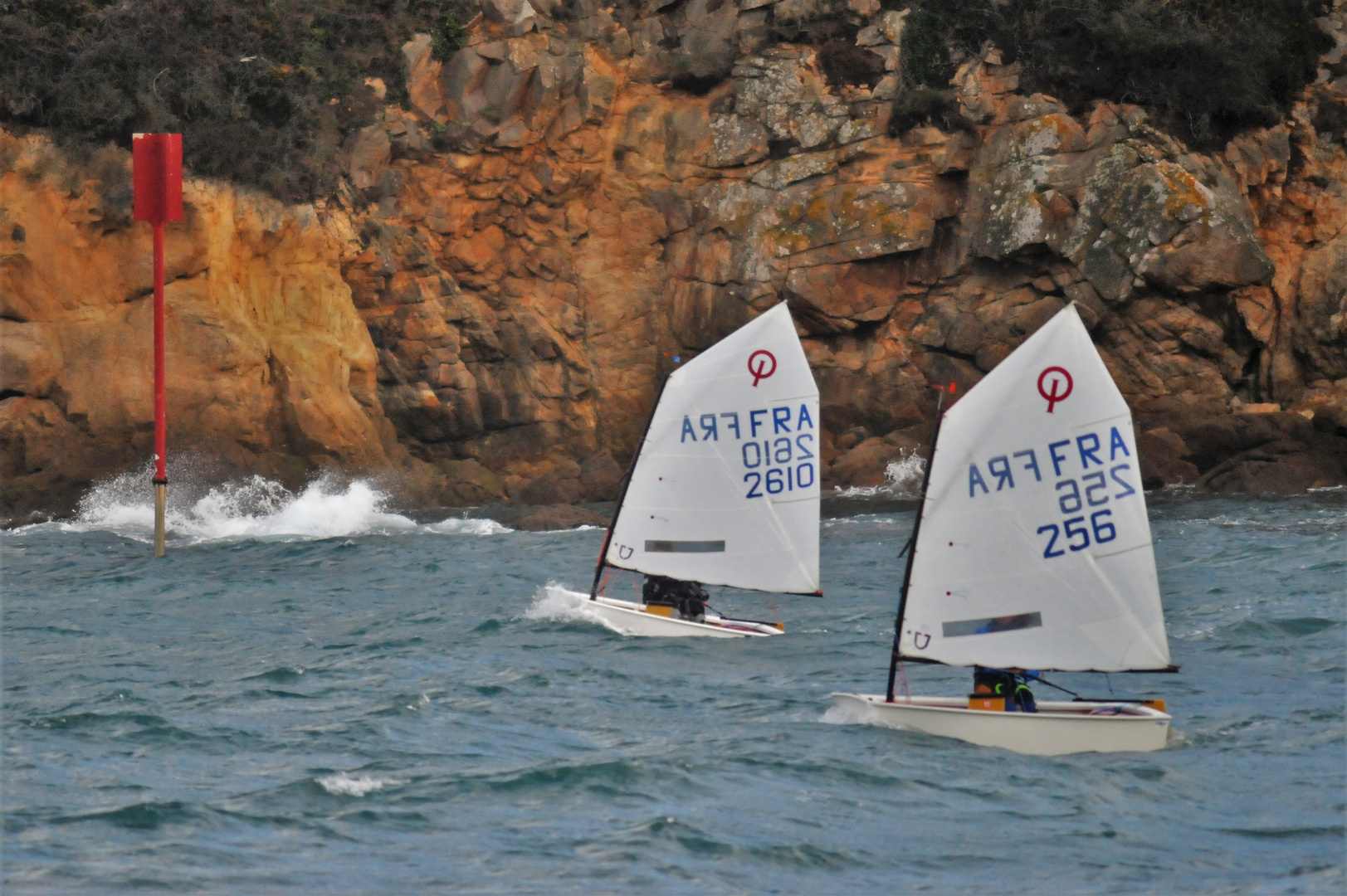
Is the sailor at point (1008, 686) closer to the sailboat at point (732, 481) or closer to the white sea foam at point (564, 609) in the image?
the sailboat at point (732, 481)

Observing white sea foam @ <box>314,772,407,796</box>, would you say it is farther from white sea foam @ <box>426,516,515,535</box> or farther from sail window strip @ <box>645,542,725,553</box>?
white sea foam @ <box>426,516,515,535</box>

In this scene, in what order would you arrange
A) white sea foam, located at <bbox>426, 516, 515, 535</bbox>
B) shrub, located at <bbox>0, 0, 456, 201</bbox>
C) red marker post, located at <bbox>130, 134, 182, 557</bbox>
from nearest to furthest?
red marker post, located at <bbox>130, 134, 182, 557</bbox> < white sea foam, located at <bbox>426, 516, 515, 535</bbox> < shrub, located at <bbox>0, 0, 456, 201</bbox>

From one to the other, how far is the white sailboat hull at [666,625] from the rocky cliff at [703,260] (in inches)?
616

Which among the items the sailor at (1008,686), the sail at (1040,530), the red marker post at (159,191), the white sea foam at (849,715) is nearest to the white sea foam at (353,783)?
the white sea foam at (849,715)

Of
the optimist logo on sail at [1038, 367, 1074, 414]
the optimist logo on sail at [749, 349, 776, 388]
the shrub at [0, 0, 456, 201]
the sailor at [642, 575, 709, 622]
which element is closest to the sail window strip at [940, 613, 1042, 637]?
the optimist logo on sail at [1038, 367, 1074, 414]

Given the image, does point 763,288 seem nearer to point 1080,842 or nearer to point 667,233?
point 667,233

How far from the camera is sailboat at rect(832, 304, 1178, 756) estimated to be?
45.7 feet

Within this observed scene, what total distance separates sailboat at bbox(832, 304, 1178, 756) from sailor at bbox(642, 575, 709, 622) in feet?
20.6

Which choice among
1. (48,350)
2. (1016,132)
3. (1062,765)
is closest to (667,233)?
(1016,132)

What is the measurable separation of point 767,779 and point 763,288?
92.7 feet

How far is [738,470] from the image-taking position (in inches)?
800

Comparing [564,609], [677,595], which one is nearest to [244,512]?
[564,609]

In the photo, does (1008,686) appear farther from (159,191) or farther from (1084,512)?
(159,191)

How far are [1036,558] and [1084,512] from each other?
24.4 inches
